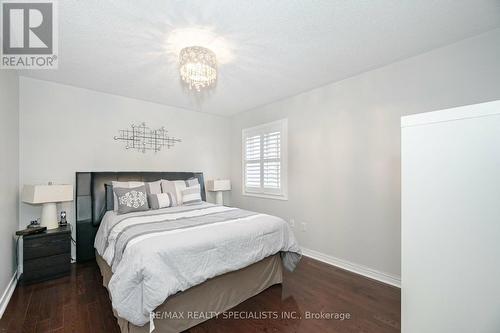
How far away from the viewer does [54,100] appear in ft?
9.62

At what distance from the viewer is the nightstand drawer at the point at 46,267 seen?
7.72 feet

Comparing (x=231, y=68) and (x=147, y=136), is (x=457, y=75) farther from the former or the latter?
(x=147, y=136)

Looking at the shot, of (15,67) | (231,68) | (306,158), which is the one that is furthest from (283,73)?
(15,67)

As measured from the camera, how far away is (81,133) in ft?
10.2

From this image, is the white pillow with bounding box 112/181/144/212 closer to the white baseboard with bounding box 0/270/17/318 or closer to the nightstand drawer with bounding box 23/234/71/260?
the nightstand drawer with bounding box 23/234/71/260

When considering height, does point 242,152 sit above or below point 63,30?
below

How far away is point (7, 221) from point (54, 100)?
166 cm

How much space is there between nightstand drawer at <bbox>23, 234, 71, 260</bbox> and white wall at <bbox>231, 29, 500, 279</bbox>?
302cm

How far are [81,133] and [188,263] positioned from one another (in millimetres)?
2778

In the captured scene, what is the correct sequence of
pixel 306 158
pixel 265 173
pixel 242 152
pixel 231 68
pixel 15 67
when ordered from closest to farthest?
pixel 15 67 < pixel 231 68 < pixel 306 158 < pixel 265 173 < pixel 242 152

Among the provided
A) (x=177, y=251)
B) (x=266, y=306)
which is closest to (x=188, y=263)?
(x=177, y=251)

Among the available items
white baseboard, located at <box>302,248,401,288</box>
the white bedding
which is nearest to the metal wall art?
the white bedding

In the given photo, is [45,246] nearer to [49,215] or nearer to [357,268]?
[49,215]

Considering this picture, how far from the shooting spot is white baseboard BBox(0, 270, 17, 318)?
6.22ft
